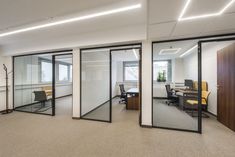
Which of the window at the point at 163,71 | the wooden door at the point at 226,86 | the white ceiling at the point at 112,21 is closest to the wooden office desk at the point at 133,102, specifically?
the wooden door at the point at 226,86

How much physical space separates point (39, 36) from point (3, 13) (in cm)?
138

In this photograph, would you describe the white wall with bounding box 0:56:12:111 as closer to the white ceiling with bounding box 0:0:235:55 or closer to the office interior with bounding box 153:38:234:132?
the white ceiling with bounding box 0:0:235:55

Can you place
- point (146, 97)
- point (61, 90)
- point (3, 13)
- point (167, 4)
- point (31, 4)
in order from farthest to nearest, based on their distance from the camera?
point (61, 90)
point (146, 97)
point (3, 13)
point (31, 4)
point (167, 4)

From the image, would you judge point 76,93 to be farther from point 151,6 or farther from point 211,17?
point 211,17

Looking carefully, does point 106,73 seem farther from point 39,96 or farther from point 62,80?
point 62,80

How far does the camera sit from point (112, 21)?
2975mm

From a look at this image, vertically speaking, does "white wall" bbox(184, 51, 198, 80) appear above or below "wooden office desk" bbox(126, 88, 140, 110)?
above

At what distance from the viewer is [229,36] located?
9.64 feet

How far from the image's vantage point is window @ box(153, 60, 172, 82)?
7883 millimetres

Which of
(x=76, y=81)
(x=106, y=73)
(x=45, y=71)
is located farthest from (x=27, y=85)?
(x=106, y=73)

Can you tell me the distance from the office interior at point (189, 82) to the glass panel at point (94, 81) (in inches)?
78.0

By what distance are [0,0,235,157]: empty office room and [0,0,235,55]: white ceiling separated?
2cm

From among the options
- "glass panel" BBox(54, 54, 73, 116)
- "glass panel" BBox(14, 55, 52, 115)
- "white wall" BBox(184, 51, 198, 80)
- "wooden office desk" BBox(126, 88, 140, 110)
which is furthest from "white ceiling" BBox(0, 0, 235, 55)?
"glass panel" BBox(54, 54, 73, 116)

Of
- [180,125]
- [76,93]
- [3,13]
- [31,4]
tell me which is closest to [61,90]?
[76,93]
